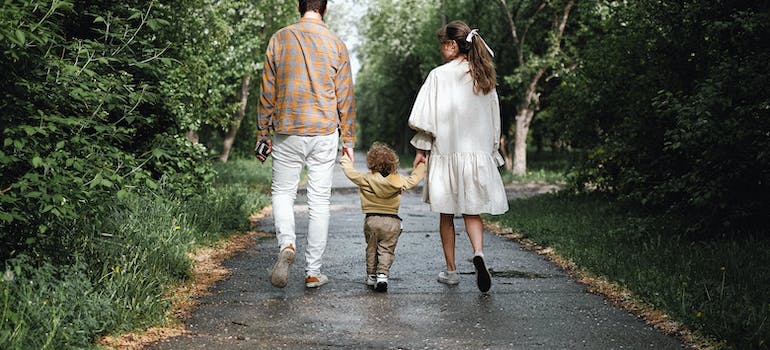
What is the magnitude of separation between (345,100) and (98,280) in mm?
2095

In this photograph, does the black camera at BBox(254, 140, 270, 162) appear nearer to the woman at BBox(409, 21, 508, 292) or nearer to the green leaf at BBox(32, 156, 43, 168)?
the woman at BBox(409, 21, 508, 292)

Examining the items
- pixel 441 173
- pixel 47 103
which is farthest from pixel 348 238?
pixel 47 103

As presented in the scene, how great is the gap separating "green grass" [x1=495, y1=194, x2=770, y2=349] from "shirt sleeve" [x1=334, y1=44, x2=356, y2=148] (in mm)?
2230

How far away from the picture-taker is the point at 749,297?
5.06 m

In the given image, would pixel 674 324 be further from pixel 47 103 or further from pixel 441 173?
pixel 47 103

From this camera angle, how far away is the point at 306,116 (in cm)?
580

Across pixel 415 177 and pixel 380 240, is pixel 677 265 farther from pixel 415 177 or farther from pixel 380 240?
pixel 380 240

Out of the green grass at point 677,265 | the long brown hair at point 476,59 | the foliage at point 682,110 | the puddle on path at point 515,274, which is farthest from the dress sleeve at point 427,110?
the foliage at point 682,110

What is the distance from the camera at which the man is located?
5801 millimetres

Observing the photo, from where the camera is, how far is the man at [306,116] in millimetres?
5801

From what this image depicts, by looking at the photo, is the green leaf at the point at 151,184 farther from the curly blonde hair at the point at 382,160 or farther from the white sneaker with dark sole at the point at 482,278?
the white sneaker with dark sole at the point at 482,278

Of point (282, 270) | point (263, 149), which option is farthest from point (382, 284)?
point (263, 149)

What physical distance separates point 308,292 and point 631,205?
22.1 feet

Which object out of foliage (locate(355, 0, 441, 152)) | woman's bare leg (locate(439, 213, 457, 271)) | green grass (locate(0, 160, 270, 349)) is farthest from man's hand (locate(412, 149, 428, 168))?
foliage (locate(355, 0, 441, 152))
